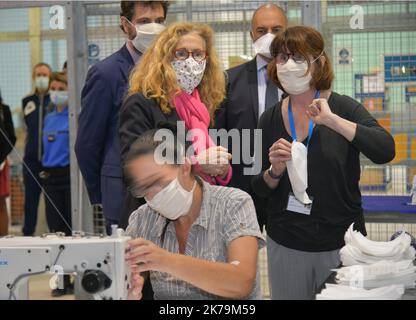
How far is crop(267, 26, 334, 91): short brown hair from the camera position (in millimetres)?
2908

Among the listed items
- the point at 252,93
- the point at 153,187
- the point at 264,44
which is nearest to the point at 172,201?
the point at 153,187

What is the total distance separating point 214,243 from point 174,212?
17 cm

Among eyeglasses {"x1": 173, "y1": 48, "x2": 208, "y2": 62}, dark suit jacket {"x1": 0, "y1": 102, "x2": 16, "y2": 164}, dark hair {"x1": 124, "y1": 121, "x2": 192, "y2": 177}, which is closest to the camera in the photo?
dark hair {"x1": 124, "y1": 121, "x2": 192, "y2": 177}

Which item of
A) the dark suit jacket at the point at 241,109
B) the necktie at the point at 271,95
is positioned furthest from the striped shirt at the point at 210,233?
the necktie at the point at 271,95

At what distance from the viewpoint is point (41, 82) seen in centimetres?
606

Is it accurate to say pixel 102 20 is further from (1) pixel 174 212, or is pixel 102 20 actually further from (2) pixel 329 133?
(1) pixel 174 212

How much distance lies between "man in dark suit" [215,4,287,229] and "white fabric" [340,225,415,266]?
1.02 m

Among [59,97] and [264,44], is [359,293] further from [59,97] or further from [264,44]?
[59,97]

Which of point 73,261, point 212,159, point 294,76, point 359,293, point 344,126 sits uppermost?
point 294,76

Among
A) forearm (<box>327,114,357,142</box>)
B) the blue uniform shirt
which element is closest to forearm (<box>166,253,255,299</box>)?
forearm (<box>327,114,357,142</box>)

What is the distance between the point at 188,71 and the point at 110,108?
20.8 inches

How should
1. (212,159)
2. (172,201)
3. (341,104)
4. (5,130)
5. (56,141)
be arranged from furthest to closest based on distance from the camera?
(5,130), (56,141), (341,104), (212,159), (172,201)

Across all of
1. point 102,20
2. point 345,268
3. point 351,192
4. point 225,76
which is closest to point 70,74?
point 102,20

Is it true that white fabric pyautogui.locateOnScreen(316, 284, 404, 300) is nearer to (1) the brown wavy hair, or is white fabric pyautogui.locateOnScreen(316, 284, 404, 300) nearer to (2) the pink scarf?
(2) the pink scarf
